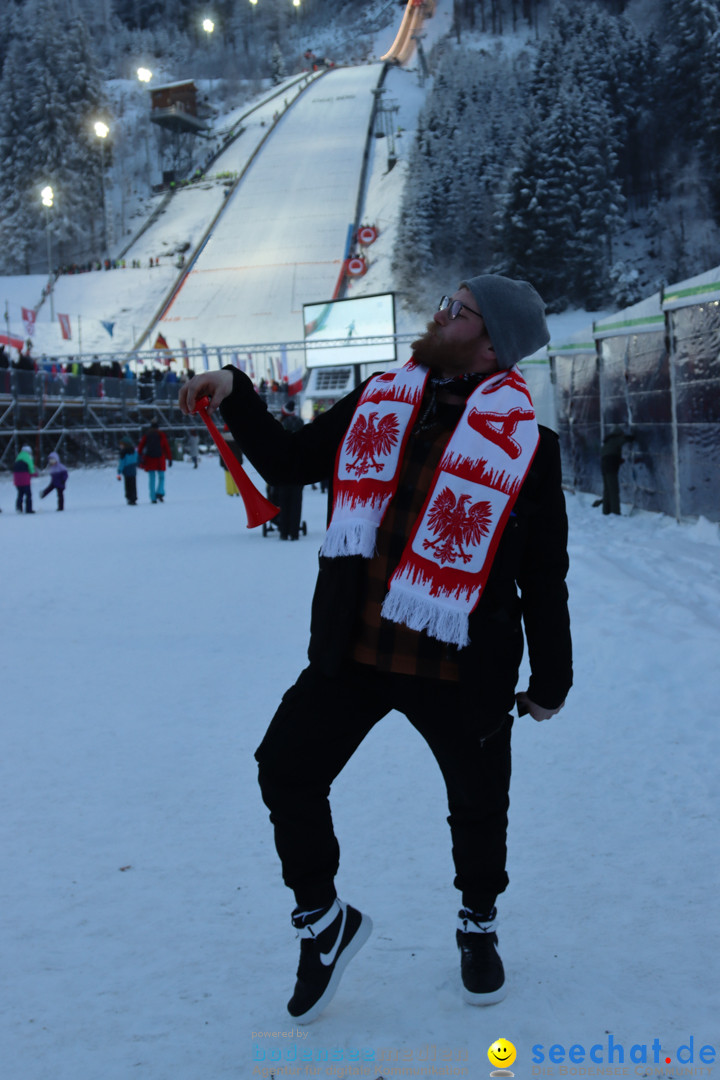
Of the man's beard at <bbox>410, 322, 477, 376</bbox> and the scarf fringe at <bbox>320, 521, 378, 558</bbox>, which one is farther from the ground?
the man's beard at <bbox>410, 322, 477, 376</bbox>

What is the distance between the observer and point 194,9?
A: 117m

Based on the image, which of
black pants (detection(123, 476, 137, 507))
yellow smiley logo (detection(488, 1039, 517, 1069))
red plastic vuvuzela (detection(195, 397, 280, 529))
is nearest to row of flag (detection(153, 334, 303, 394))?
black pants (detection(123, 476, 137, 507))

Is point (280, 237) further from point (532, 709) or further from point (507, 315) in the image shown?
point (532, 709)

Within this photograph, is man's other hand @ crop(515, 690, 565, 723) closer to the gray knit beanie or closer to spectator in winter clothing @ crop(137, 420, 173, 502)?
the gray knit beanie

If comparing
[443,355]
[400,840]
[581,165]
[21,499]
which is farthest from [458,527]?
[581,165]

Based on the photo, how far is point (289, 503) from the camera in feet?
37.7

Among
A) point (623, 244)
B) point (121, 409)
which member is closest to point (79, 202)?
point (623, 244)

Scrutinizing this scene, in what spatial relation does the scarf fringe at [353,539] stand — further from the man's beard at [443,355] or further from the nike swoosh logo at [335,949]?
the nike swoosh logo at [335,949]

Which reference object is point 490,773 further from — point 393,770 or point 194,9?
Answer: point 194,9

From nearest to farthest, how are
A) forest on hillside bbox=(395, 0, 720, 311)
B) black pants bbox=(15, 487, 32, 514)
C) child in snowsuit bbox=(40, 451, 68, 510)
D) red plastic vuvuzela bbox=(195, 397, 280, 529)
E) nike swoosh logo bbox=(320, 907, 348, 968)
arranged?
nike swoosh logo bbox=(320, 907, 348, 968)
red plastic vuvuzela bbox=(195, 397, 280, 529)
black pants bbox=(15, 487, 32, 514)
child in snowsuit bbox=(40, 451, 68, 510)
forest on hillside bbox=(395, 0, 720, 311)

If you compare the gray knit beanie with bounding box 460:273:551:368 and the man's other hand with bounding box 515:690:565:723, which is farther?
the man's other hand with bounding box 515:690:565:723

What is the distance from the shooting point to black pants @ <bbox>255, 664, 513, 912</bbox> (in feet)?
6.86

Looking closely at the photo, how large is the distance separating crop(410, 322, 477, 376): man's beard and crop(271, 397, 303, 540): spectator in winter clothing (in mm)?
9114

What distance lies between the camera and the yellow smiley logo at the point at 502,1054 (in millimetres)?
1893
